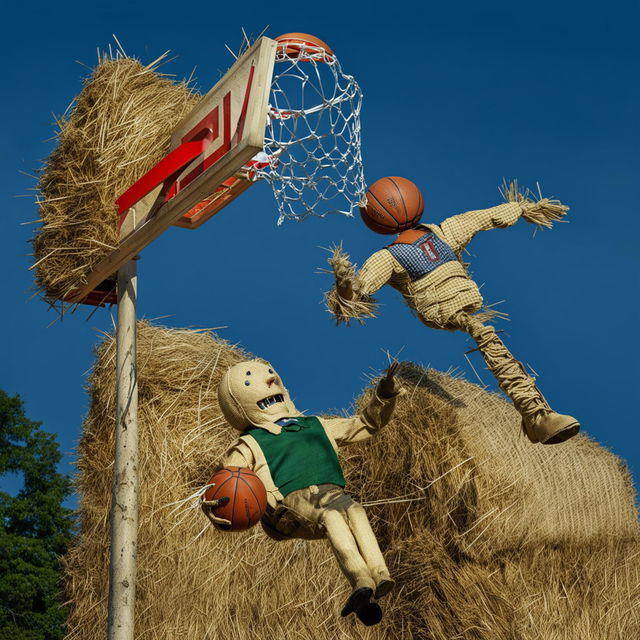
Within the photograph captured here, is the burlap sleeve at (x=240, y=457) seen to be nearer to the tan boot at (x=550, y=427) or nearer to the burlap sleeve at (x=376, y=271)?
the burlap sleeve at (x=376, y=271)

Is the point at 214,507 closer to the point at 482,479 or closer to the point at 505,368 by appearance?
the point at 505,368

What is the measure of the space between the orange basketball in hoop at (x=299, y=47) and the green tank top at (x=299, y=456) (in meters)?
2.26

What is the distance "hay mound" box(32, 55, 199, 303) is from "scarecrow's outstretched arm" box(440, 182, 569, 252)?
2.08 meters

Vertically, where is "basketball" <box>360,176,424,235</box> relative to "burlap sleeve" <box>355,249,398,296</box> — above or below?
above

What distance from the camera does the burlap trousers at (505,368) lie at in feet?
21.4

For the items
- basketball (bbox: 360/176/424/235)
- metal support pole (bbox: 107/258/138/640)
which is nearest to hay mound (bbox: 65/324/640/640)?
metal support pole (bbox: 107/258/138/640)

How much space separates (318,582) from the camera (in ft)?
27.6

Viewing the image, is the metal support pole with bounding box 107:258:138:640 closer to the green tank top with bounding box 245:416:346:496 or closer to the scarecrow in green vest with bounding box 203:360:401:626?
the scarecrow in green vest with bounding box 203:360:401:626

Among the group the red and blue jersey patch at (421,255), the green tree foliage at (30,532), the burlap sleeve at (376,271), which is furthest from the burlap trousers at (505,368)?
the green tree foliage at (30,532)

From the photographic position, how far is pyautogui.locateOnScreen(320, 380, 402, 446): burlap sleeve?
6246 millimetres

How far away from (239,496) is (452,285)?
2.31 meters

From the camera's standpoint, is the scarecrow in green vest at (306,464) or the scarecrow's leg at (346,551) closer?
the scarecrow's leg at (346,551)

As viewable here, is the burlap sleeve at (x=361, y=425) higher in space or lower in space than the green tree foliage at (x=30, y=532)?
lower

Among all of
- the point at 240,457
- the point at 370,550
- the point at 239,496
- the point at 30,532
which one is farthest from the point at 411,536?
the point at 30,532
